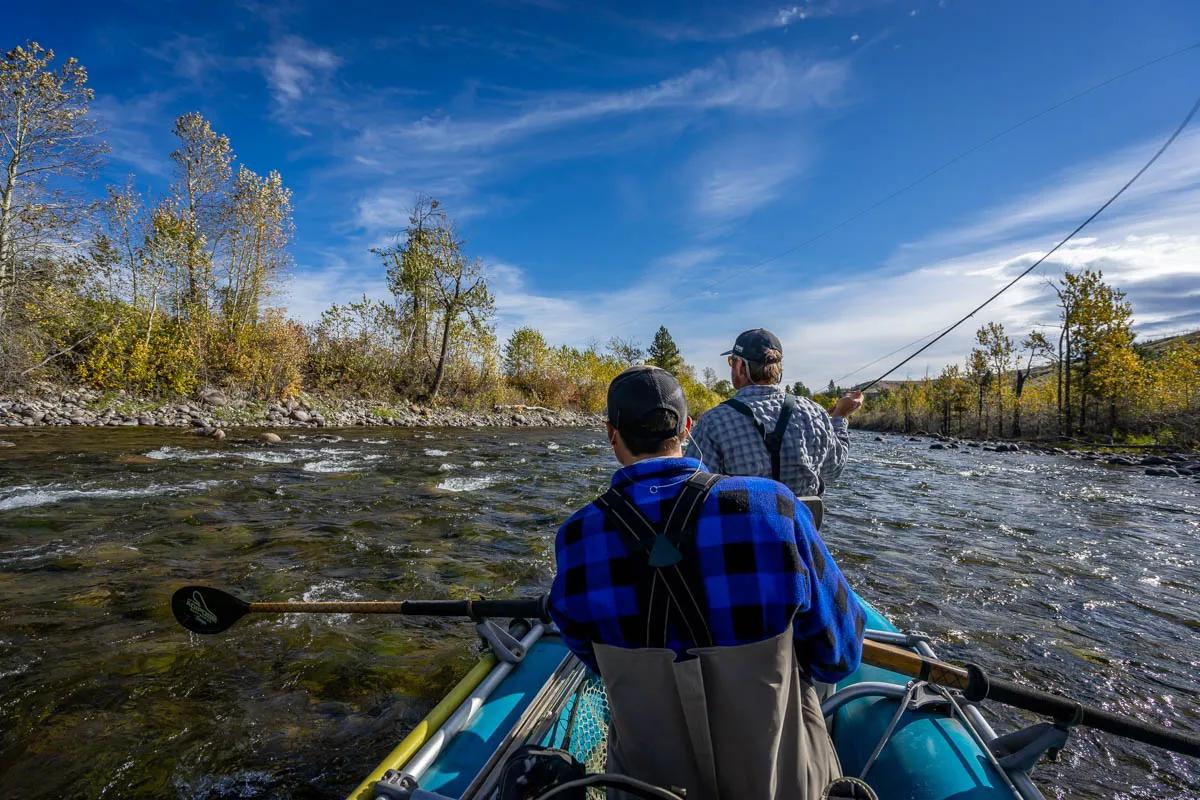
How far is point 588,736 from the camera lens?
2193 mm

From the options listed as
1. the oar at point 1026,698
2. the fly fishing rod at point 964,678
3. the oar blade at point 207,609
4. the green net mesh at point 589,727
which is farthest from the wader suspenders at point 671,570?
the oar blade at point 207,609

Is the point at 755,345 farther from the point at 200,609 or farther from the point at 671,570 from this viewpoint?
the point at 200,609

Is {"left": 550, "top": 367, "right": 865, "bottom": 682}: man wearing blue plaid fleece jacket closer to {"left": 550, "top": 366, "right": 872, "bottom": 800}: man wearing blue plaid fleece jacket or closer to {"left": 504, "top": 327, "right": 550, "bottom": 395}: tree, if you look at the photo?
{"left": 550, "top": 366, "right": 872, "bottom": 800}: man wearing blue plaid fleece jacket

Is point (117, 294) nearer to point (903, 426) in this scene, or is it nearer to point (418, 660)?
point (418, 660)

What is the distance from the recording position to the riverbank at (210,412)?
1480 centimetres

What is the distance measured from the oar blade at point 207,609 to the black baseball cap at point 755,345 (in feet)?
11.7

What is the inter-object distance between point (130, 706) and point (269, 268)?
1044 inches

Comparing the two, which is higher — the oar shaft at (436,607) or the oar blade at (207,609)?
the oar shaft at (436,607)

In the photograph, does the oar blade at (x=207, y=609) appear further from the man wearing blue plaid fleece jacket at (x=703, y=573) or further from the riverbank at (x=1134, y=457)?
the riverbank at (x=1134, y=457)

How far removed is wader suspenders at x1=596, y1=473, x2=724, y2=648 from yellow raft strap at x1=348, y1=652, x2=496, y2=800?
45.0 inches

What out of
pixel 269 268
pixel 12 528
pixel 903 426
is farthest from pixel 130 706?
pixel 903 426

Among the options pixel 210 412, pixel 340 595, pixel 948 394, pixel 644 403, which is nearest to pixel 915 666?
pixel 644 403

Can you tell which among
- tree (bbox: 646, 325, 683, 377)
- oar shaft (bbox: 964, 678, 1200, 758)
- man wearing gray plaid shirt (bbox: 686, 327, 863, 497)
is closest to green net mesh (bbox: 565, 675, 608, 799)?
man wearing gray plaid shirt (bbox: 686, 327, 863, 497)

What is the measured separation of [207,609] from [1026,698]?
451 cm
